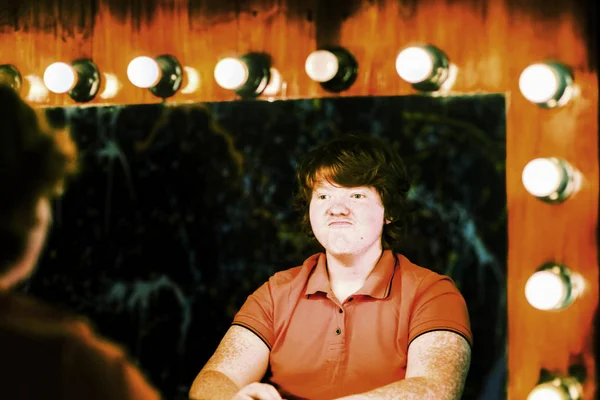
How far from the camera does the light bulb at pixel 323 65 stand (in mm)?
1345

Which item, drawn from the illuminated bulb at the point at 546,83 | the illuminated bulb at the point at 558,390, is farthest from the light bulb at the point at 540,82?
the illuminated bulb at the point at 558,390

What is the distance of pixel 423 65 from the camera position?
1.28m

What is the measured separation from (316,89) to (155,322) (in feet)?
1.87

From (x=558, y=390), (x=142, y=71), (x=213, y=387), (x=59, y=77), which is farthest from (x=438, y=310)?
(x=59, y=77)

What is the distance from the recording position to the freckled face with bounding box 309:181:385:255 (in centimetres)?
127

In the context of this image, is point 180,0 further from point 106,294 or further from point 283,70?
point 106,294

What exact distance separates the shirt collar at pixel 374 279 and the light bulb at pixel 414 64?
314 mm

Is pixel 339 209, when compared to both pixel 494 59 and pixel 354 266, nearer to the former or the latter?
pixel 354 266

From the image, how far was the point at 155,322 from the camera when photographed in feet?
4.94

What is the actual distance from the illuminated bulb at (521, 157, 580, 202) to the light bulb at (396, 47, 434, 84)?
24 cm

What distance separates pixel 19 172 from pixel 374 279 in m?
0.69

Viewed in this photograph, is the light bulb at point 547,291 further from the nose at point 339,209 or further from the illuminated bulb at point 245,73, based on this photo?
the illuminated bulb at point 245,73

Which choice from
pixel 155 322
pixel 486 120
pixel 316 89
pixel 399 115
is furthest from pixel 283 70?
pixel 155 322

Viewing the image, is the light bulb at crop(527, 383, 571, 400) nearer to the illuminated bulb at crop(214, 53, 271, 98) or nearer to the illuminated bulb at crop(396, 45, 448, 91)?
the illuminated bulb at crop(396, 45, 448, 91)
